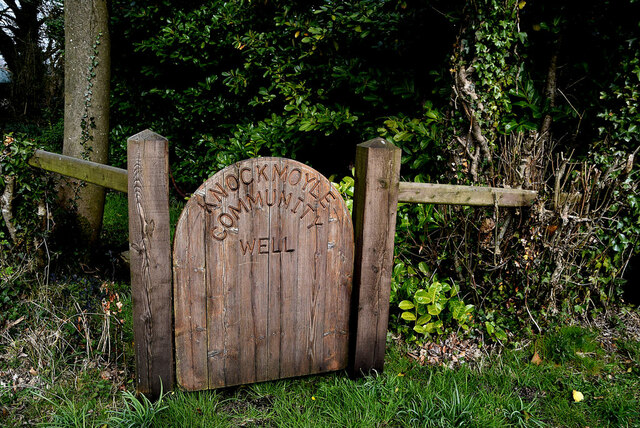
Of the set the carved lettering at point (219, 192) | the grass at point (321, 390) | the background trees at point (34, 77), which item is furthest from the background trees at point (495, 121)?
the background trees at point (34, 77)

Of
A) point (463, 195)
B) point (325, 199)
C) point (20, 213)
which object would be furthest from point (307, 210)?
point (20, 213)

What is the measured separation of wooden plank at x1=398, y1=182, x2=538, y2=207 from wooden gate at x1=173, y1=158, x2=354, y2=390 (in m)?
0.44

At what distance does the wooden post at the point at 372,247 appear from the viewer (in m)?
2.50

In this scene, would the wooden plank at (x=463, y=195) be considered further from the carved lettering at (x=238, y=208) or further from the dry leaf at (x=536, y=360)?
the dry leaf at (x=536, y=360)

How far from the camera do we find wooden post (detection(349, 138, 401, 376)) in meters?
2.50

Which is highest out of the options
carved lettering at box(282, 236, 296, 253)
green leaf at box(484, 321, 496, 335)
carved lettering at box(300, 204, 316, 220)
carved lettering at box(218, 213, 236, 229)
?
carved lettering at box(300, 204, 316, 220)

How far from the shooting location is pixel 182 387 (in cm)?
245

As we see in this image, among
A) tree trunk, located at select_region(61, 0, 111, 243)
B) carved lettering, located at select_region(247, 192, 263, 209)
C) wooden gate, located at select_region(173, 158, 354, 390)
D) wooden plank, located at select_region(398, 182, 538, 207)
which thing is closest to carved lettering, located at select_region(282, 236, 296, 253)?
wooden gate, located at select_region(173, 158, 354, 390)

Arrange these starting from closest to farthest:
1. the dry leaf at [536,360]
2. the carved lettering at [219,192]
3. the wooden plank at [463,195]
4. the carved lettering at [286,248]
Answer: the carved lettering at [219,192] < the carved lettering at [286,248] < the wooden plank at [463,195] < the dry leaf at [536,360]

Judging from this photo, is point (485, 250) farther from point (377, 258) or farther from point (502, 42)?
point (502, 42)

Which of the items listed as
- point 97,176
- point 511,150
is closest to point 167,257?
point 97,176

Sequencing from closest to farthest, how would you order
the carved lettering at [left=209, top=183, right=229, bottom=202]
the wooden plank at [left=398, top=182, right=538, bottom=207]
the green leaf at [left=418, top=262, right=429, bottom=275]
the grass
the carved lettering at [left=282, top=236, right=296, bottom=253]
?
the carved lettering at [left=209, top=183, right=229, bottom=202]
the grass
the carved lettering at [left=282, top=236, right=296, bottom=253]
the wooden plank at [left=398, top=182, right=538, bottom=207]
the green leaf at [left=418, top=262, right=429, bottom=275]

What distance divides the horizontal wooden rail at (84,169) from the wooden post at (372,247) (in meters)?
1.27

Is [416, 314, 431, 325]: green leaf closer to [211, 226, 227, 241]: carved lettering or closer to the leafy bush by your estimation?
[211, 226, 227, 241]: carved lettering
